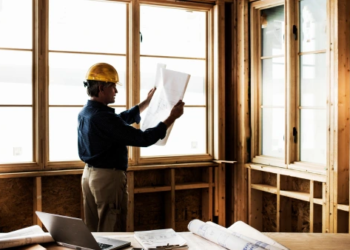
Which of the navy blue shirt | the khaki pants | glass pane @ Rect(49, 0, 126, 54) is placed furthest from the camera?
glass pane @ Rect(49, 0, 126, 54)

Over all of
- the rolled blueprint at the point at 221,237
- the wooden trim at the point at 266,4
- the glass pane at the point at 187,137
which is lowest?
the rolled blueprint at the point at 221,237

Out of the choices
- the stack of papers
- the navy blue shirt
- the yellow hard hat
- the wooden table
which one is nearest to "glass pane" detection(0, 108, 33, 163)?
the navy blue shirt

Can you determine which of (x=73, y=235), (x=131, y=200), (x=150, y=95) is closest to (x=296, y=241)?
(x=73, y=235)

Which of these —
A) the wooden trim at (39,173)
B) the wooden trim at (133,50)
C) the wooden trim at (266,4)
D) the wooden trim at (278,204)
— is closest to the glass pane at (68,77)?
the wooden trim at (133,50)

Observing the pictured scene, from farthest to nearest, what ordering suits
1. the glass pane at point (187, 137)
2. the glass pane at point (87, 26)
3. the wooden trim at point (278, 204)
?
the glass pane at point (187, 137), the wooden trim at point (278, 204), the glass pane at point (87, 26)

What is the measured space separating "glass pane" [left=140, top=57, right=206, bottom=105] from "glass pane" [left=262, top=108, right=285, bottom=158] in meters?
0.68

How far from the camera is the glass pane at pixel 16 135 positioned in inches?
151

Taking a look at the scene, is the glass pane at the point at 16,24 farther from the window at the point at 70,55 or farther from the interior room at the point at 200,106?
the window at the point at 70,55

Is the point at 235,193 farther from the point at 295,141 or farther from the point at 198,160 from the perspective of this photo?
the point at 295,141

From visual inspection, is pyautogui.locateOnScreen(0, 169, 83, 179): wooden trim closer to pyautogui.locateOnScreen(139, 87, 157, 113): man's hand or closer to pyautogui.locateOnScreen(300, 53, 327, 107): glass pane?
pyautogui.locateOnScreen(139, 87, 157, 113): man's hand

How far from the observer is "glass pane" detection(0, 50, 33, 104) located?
12.6 feet

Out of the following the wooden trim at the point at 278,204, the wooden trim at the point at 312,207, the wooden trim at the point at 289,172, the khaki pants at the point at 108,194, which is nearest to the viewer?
the khaki pants at the point at 108,194

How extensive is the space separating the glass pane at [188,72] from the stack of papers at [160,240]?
7.91 ft

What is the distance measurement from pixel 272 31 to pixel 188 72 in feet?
3.08
